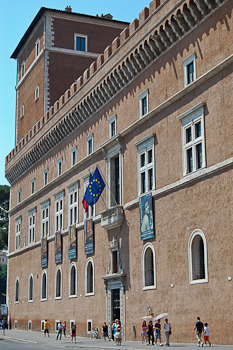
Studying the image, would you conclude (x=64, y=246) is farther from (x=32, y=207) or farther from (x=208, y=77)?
(x=208, y=77)

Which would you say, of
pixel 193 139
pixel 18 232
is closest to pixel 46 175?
pixel 18 232

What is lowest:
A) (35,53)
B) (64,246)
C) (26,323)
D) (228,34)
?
(26,323)

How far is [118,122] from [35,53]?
→ 22891 mm

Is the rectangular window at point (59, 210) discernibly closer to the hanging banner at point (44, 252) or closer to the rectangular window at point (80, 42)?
the hanging banner at point (44, 252)

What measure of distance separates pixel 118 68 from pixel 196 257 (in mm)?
13260

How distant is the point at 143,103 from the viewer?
31.2 m

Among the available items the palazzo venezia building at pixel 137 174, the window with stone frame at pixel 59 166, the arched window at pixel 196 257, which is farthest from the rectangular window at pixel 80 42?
the arched window at pixel 196 257

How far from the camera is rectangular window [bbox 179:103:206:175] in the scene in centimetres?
2522

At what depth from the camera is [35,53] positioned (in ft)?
177

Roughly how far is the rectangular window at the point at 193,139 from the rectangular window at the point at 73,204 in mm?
14680

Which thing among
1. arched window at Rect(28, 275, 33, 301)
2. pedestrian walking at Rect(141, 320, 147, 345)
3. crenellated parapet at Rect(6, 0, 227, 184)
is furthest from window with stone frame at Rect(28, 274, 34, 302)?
pedestrian walking at Rect(141, 320, 147, 345)

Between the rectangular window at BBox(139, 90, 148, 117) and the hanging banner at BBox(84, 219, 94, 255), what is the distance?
8835 mm

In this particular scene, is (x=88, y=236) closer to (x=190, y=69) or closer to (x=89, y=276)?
(x=89, y=276)

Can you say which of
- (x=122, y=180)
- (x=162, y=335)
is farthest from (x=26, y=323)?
(x=162, y=335)
